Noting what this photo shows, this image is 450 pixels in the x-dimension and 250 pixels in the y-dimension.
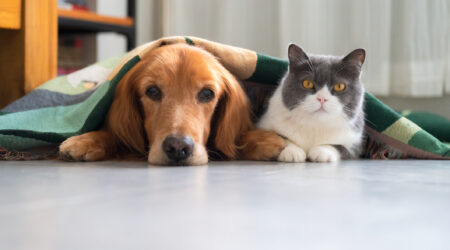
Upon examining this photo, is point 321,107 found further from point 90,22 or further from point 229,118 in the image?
point 90,22

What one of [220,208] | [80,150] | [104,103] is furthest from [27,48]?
[220,208]

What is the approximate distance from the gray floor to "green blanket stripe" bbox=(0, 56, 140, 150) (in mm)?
178

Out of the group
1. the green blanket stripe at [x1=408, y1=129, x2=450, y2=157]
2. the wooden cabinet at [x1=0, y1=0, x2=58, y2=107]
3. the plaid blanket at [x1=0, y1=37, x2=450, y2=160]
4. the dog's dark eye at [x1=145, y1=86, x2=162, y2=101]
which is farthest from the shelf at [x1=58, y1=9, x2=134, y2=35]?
the green blanket stripe at [x1=408, y1=129, x2=450, y2=157]

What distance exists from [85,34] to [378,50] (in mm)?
2145

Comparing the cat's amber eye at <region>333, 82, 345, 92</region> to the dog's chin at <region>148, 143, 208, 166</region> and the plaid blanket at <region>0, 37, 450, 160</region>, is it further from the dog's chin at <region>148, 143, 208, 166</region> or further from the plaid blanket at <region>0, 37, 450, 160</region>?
the dog's chin at <region>148, 143, 208, 166</region>

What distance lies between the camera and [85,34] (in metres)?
3.68

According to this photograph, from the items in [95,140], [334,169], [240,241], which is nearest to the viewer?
[240,241]

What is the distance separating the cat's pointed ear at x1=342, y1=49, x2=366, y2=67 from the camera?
1501 millimetres

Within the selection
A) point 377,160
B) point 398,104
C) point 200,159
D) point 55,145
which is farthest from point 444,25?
point 55,145

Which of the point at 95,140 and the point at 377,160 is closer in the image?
→ the point at 95,140

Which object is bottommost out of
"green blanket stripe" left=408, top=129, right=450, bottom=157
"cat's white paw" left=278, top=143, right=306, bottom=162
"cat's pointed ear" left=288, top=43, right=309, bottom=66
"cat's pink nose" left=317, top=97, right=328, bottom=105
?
"cat's white paw" left=278, top=143, right=306, bottom=162

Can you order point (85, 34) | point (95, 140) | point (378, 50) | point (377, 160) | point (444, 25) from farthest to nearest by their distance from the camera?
point (85, 34) < point (378, 50) < point (444, 25) < point (377, 160) < point (95, 140)

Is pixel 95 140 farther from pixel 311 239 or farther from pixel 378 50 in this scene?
pixel 378 50

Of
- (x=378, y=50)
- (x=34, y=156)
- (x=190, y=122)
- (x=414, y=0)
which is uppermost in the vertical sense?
(x=414, y=0)
